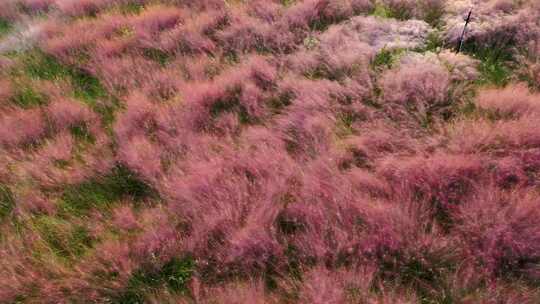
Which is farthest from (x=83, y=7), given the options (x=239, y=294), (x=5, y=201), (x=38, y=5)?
(x=239, y=294)

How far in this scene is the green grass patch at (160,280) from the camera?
280 cm

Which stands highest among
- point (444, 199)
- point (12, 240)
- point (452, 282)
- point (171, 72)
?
point (171, 72)

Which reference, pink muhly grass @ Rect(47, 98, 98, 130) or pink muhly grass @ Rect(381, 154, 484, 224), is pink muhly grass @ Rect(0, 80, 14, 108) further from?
pink muhly grass @ Rect(381, 154, 484, 224)

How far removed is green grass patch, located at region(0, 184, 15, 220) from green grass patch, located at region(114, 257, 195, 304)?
1689mm

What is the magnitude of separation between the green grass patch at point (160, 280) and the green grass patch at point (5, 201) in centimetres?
169

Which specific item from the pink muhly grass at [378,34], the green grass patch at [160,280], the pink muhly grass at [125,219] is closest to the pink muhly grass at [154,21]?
the pink muhly grass at [378,34]

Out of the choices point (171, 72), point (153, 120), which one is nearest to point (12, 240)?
point (153, 120)

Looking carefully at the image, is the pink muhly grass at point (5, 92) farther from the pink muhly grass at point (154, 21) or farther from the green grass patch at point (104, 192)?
the green grass patch at point (104, 192)

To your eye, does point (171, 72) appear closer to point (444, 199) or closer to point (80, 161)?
point (80, 161)

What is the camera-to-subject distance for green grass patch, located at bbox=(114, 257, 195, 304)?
2.80 metres

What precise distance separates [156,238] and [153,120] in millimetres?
A: 1859

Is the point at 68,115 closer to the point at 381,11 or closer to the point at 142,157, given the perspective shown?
the point at 142,157

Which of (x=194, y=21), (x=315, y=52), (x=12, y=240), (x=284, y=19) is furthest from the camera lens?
(x=194, y=21)

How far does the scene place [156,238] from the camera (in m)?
3.03
